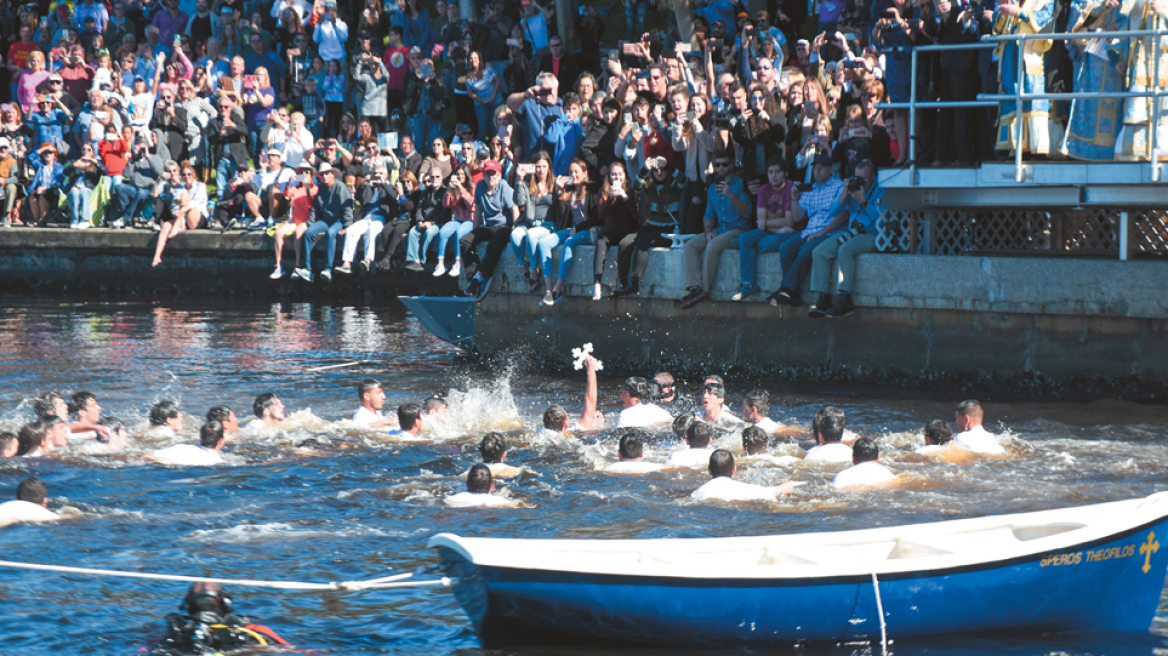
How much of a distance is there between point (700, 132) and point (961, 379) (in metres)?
4.41

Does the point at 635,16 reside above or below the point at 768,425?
above

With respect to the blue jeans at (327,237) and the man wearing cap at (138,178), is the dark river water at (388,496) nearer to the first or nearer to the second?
the blue jeans at (327,237)

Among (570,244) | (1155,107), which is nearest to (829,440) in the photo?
(1155,107)

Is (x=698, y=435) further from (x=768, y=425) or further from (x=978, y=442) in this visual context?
(x=978, y=442)

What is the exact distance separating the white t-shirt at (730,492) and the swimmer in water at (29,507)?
525cm

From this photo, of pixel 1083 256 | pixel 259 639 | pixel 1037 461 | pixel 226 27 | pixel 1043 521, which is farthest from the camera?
pixel 226 27

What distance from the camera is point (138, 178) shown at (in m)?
25.7

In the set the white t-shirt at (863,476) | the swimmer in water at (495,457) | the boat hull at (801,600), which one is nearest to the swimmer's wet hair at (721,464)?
the white t-shirt at (863,476)

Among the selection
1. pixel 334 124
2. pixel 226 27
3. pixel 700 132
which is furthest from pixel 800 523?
pixel 226 27

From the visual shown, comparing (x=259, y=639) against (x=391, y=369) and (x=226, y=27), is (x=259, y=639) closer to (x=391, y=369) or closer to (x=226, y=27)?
(x=391, y=369)

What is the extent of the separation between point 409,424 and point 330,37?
48.6 ft

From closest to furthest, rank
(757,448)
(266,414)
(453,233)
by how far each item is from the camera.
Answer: (757,448) → (266,414) → (453,233)

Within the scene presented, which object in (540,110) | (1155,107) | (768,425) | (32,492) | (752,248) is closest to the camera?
(32,492)

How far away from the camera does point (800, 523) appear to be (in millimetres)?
10328
